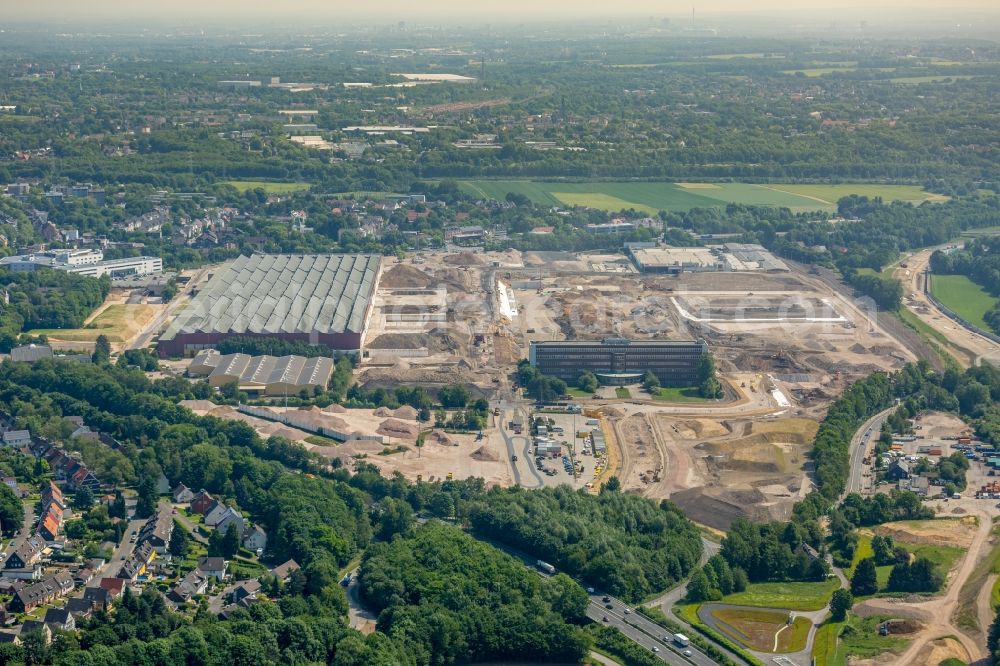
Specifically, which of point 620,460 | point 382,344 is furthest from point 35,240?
point 620,460

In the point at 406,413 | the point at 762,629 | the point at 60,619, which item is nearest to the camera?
the point at 60,619

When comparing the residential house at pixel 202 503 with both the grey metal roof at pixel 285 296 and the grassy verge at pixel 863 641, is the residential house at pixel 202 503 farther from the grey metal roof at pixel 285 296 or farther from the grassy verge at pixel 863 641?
the grassy verge at pixel 863 641

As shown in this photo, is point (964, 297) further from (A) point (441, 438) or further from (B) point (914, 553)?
(B) point (914, 553)

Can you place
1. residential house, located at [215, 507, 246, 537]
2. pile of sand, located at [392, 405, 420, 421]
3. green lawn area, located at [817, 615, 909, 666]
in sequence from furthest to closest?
pile of sand, located at [392, 405, 420, 421] → residential house, located at [215, 507, 246, 537] → green lawn area, located at [817, 615, 909, 666]

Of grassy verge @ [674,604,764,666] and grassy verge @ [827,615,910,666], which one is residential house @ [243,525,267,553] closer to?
grassy verge @ [674,604,764,666]

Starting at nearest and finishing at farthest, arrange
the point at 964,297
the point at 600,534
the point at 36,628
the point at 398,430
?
1. the point at 36,628
2. the point at 600,534
3. the point at 398,430
4. the point at 964,297

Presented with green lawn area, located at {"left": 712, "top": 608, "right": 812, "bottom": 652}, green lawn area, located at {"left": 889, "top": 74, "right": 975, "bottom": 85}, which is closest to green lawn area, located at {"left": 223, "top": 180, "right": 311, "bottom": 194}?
green lawn area, located at {"left": 712, "top": 608, "right": 812, "bottom": 652}

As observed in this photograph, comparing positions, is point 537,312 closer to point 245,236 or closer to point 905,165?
point 245,236

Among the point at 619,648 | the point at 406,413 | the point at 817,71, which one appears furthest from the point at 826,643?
the point at 817,71
